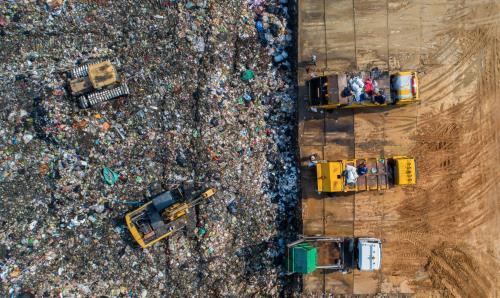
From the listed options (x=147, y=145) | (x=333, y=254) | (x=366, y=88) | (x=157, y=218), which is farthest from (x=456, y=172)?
(x=147, y=145)

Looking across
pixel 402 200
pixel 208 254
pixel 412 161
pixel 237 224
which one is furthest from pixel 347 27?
pixel 208 254

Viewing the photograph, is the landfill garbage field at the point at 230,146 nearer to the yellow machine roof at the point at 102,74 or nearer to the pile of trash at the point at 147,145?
the pile of trash at the point at 147,145

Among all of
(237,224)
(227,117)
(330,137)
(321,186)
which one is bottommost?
(237,224)

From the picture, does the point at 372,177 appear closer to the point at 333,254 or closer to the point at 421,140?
the point at 421,140

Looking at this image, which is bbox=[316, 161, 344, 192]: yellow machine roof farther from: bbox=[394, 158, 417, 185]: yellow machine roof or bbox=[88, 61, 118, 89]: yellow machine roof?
bbox=[88, 61, 118, 89]: yellow machine roof

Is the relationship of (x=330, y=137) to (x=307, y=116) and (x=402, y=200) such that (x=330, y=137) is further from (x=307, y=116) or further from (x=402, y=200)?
(x=402, y=200)

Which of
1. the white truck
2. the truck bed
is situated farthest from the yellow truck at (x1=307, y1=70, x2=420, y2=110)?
the white truck

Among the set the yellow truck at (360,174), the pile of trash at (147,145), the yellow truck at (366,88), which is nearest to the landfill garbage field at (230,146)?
the pile of trash at (147,145)

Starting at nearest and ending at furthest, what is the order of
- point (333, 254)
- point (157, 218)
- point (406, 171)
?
point (406, 171) < point (157, 218) < point (333, 254)
